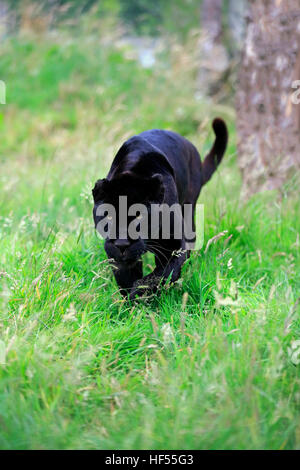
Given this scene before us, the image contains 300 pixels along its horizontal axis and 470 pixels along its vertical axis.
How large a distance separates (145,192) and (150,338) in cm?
74

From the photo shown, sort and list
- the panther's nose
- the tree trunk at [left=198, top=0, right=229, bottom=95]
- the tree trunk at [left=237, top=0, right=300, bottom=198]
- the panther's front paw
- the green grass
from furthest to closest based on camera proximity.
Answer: the tree trunk at [left=198, top=0, right=229, bottom=95], the tree trunk at [left=237, top=0, right=300, bottom=198], the panther's front paw, the panther's nose, the green grass

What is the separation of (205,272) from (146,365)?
0.86 meters

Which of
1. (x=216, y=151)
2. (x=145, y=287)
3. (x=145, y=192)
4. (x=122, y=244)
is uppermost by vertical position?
(x=216, y=151)

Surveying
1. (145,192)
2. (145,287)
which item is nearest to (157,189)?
(145,192)

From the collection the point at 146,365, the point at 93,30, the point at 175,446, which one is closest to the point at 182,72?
the point at 93,30

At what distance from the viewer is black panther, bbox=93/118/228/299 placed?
2412mm

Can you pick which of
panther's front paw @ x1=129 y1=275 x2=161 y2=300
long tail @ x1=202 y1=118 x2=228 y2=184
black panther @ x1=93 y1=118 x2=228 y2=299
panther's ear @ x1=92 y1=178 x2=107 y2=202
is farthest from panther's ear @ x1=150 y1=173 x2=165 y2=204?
long tail @ x1=202 y1=118 x2=228 y2=184

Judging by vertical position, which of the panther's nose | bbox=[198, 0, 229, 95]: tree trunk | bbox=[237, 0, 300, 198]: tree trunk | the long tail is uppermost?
bbox=[198, 0, 229, 95]: tree trunk

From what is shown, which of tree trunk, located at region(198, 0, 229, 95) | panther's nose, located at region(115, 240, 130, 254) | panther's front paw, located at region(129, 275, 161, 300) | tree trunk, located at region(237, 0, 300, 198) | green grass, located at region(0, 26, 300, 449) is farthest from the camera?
tree trunk, located at region(198, 0, 229, 95)

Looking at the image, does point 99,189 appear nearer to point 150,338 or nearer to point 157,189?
point 157,189

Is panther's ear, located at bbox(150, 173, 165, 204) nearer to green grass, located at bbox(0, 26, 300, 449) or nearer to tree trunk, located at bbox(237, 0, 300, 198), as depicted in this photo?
green grass, located at bbox(0, 26, 300, 449)

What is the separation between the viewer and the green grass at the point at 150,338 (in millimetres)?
1705

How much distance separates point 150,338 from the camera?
2.35 m

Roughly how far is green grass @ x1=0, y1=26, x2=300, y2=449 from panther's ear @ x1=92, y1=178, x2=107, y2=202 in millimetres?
409
